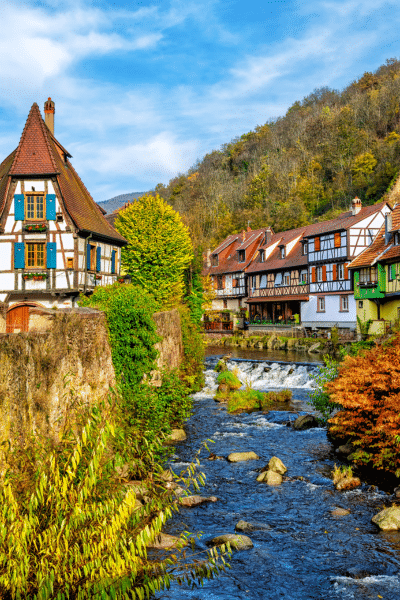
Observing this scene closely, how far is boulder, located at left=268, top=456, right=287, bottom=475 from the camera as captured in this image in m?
11.7

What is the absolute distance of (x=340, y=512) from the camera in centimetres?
949

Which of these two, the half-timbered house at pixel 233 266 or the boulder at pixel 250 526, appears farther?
the half-timbered house at pixel 233 266

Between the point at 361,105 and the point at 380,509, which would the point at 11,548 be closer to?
the point at 380,509

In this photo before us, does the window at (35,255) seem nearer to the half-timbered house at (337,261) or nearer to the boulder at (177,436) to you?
the boulder at (177,436)

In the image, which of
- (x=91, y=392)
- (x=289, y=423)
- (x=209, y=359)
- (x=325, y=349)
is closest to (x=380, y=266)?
(x=325, y=349)

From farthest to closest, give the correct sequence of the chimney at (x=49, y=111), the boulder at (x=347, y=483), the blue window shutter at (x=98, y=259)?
the chimney at (x=49, y=111), the blue window shutter at (x=98, y=259), the boulder at (x=347, y=483)

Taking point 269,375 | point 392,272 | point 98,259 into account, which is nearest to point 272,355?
point 269,375

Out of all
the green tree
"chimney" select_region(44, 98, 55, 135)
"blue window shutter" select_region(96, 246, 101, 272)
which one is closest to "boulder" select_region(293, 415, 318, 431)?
"blue window shutter" select_region(96, 246, 101, 272)

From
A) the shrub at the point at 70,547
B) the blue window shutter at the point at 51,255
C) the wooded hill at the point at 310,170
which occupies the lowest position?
the shrub at the point at 70,547

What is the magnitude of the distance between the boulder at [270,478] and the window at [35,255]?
18.2 metres

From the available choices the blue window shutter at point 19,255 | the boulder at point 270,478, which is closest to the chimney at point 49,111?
the blue window shutter at point 19,255

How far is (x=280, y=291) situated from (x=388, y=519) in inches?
1610

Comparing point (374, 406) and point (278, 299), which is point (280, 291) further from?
point (374, 406)

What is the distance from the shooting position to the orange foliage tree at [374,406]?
1030cm
